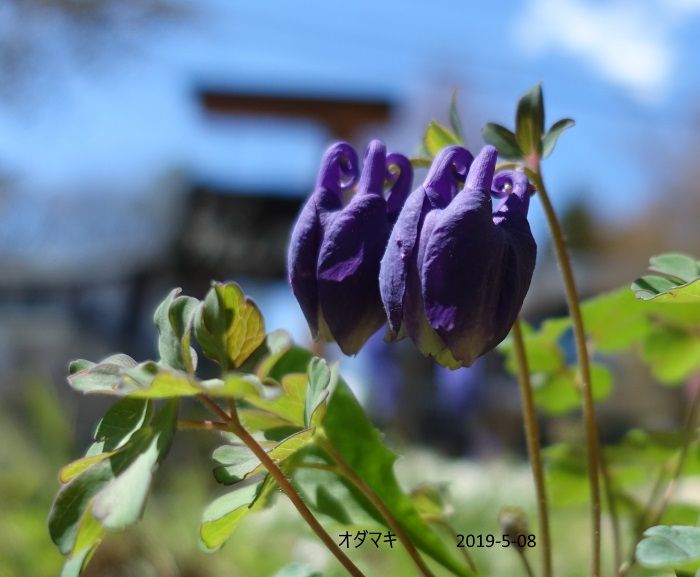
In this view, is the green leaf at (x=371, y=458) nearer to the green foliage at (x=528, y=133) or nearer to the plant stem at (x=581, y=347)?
the plant stem at (x=581, y=347)

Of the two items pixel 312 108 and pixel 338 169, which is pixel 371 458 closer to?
pixel 338 169

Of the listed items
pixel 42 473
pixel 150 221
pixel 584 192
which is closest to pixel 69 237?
pixel 150 221

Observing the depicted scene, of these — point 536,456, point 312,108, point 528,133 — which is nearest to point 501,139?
point 528,133

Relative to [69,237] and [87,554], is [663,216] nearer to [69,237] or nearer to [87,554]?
[69,237]

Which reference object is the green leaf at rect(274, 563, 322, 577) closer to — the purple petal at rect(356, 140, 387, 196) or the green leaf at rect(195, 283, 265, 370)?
the green leaf at rect(195, 283, 265, 370)

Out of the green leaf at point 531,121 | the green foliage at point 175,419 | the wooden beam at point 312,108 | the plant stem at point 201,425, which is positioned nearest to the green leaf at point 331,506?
the green foliage at point 175,419

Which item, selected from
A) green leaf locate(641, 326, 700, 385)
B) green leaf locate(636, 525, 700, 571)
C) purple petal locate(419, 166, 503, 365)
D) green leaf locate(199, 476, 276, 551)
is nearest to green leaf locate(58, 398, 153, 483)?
green leaf locate(199, 476, 276, 551)
